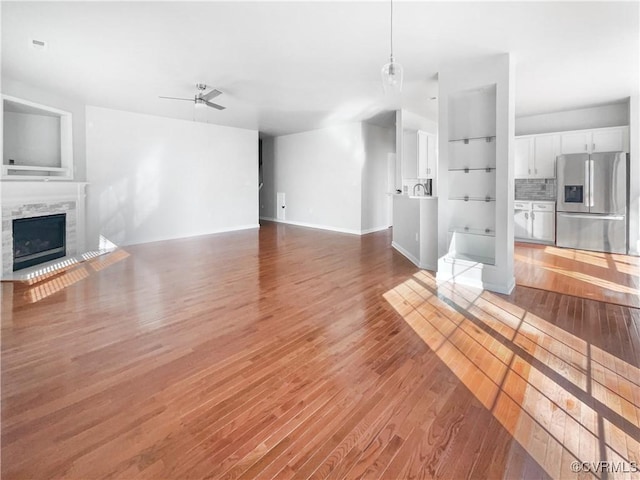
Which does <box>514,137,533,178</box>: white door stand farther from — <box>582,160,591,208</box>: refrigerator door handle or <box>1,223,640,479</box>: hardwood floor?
<box>1,223,640,479</box>: hardwood floor

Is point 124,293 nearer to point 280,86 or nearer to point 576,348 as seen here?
point 280,86

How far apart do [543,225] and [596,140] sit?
177 cm

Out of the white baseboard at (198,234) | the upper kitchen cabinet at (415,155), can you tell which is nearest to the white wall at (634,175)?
the upper kitchen cabinet at (415,155)

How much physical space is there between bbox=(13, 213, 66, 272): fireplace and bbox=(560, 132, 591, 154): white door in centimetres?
924

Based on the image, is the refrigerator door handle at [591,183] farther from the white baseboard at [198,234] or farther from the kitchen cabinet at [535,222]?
the white baseboard at [198,234]

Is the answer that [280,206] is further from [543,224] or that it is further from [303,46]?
[303,46]

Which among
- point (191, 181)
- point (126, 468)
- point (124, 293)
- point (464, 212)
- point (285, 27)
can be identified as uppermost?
point (285, 27)

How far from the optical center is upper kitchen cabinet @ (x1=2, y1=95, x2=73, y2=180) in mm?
5035

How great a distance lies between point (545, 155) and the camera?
22.2ft

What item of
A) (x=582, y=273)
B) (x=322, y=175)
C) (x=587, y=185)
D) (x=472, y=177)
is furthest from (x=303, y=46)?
(x=587, y=185)

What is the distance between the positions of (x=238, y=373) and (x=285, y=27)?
121 inches

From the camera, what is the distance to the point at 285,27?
10.4 ft

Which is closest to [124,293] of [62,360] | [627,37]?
[62,360]

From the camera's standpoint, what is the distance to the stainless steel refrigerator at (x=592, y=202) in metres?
5.86
